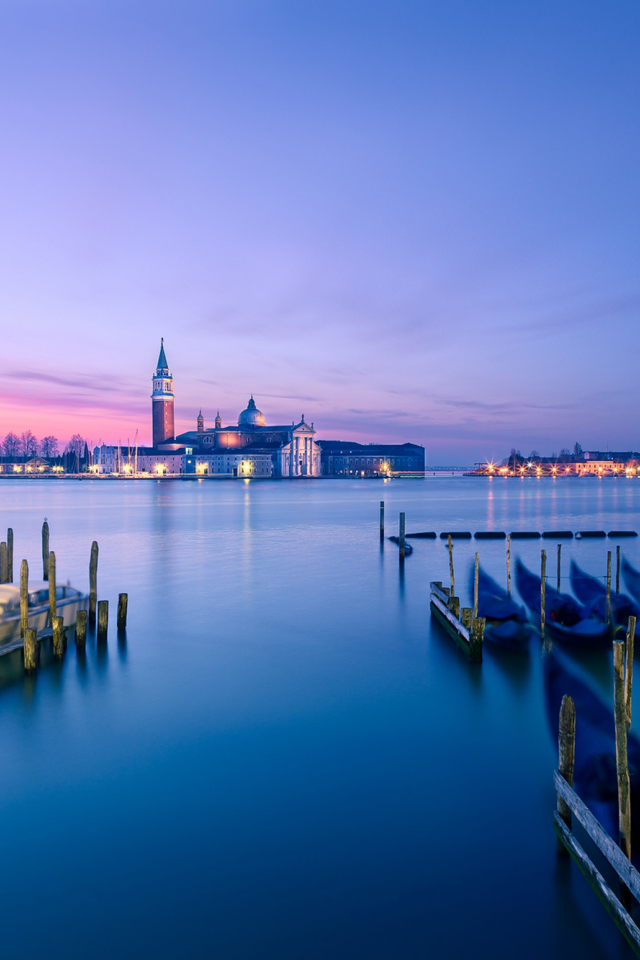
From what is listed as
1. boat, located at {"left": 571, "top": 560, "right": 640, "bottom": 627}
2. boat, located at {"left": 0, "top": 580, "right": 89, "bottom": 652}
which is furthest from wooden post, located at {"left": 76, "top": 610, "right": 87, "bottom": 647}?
boat, located at {"left": 571, "top": 560, "right": 640, "bottom": 627}

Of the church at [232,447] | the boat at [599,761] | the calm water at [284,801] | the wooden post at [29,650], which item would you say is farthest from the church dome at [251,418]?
the boat at [599,761]

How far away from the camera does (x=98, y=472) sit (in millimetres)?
142875

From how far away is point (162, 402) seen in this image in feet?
422

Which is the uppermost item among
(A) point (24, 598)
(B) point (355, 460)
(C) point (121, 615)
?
(B) point (355, 460)

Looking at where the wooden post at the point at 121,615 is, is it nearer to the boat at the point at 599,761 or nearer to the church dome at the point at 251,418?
the boat at the point at 599,761

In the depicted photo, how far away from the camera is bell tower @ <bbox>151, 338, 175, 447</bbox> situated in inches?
4948

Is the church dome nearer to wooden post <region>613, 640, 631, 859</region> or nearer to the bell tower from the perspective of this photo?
the bell tower

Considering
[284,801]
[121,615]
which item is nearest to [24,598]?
[121,615]

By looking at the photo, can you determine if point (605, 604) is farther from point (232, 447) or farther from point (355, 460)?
point (355, 460)

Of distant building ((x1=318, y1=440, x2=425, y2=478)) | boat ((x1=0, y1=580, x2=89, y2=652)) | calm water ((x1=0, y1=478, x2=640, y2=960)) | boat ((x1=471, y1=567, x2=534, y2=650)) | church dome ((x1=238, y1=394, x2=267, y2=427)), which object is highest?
church dome ((x1=238, y1=394, x2=267, y2=427))

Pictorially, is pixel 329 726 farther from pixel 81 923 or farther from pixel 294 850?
pixel 81 923

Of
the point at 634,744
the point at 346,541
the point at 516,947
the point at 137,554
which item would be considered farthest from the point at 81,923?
the point at 346,541

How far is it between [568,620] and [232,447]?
122m

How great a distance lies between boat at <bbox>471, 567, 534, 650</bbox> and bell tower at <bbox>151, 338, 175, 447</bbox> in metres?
118
